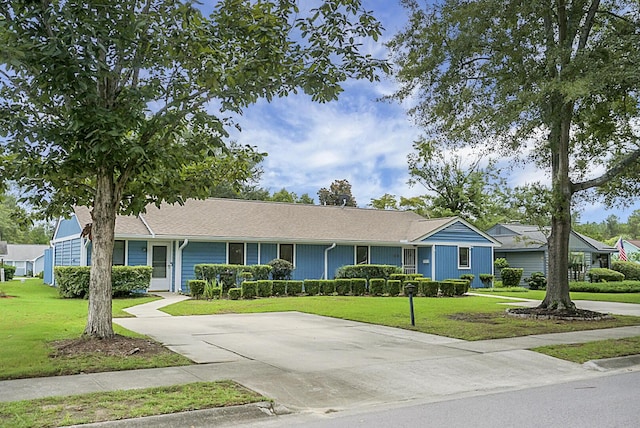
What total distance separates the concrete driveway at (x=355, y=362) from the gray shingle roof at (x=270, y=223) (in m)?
11.0

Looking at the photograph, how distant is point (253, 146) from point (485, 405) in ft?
20.5

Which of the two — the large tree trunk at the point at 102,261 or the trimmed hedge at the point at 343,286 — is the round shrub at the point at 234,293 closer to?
the trimmed hedge at the point at 343,286

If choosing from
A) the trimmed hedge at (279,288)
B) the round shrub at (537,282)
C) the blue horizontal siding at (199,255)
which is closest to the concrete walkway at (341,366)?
the trimmed hedge at (279,288)

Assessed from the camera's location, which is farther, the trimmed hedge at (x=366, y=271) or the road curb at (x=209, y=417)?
the trimmed hedge at (x=366, y=271)

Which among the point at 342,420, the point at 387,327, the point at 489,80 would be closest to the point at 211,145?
the point at 342,420

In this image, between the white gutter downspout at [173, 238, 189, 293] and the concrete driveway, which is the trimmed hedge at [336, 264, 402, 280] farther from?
the concrete driveway

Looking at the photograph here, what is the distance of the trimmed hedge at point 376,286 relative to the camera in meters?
23.8

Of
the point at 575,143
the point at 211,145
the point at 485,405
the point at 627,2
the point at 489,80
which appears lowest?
the point at 485,405

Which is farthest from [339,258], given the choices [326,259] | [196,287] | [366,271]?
[196,287]

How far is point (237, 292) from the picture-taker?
21203 millimetres

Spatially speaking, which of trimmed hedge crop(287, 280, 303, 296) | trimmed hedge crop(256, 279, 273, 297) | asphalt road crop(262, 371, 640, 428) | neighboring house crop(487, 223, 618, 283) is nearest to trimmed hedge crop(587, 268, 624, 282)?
neighboring house crop(487, 223, 618, 283)

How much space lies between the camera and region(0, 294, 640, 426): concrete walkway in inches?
282

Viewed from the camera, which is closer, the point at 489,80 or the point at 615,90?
the point at 615,90

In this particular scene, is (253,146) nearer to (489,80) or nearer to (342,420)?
(342,420)
